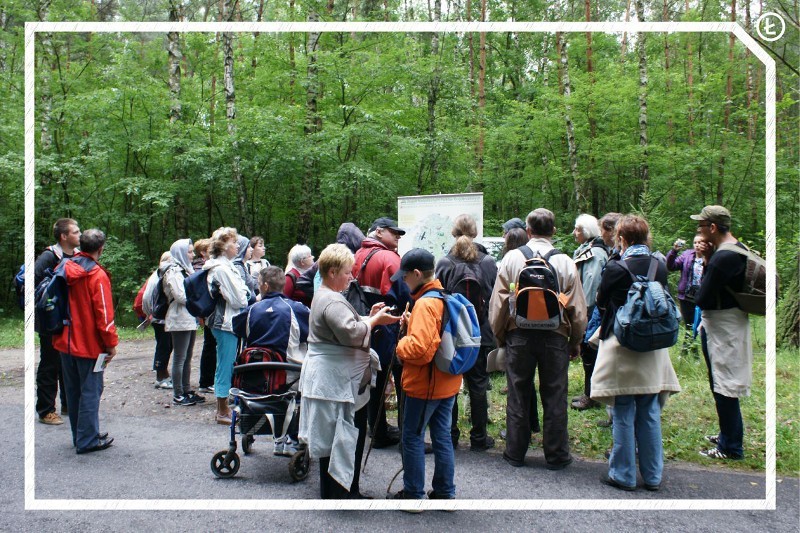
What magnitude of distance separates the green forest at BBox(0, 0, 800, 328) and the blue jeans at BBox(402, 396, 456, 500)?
30.7 feet

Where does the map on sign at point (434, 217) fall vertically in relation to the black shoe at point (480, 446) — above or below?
above

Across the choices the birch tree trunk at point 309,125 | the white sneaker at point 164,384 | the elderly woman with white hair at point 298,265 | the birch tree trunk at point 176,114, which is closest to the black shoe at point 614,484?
the elderly woman with white hair at point 298,265

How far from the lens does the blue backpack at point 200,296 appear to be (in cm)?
541

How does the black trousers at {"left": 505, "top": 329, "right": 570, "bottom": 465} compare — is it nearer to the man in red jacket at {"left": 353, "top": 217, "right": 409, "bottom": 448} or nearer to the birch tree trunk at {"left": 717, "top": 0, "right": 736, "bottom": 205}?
the man in red jacket at {"left": 353, "top": 217, "right": 409, "bottom": 448}

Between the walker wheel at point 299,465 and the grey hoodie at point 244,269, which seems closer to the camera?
the walker wheel at point 299,465

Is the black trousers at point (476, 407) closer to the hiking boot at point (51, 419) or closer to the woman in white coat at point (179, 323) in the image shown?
the woman in white coat at point (179, 323)

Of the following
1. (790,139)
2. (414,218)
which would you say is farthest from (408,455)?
(790,139)

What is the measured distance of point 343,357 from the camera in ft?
11.1

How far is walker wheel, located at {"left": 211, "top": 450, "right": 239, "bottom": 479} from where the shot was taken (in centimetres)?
403

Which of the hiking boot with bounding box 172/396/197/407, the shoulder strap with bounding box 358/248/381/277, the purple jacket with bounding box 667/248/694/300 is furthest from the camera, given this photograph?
the purple jacket with bounding box 667/248/694/300

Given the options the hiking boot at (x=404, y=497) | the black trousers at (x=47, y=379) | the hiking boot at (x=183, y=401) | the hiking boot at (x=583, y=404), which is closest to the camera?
the hiking boot at (x=404, y=497)

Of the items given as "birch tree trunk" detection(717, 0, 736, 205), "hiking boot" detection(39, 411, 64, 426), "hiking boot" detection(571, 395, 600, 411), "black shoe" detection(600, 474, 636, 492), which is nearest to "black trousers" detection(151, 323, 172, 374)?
"hiking boot" detection(39, 411, 64, 426)

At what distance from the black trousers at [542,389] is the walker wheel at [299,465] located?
169 centimetres

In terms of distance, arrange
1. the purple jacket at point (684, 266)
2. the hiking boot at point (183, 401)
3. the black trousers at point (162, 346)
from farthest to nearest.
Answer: the purple jacket at point (684, 266) → the black trousers at point (162, 346) → the hiking boot at point (183, 401)
